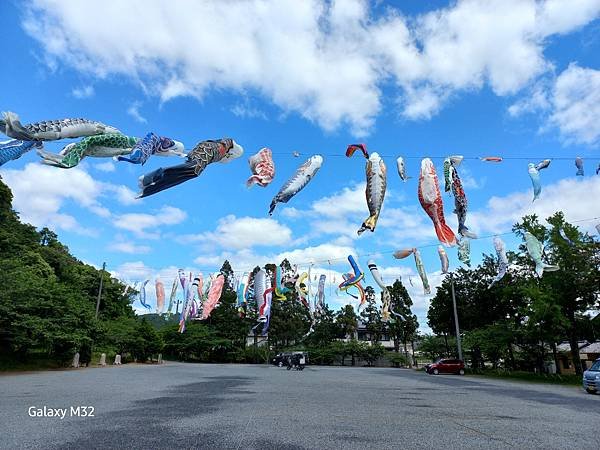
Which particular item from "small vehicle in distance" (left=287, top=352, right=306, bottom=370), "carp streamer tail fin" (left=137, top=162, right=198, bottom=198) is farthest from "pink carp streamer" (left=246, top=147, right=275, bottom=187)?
"small vehicle in distance" (left=287, top=352, right=306, bottom=370)

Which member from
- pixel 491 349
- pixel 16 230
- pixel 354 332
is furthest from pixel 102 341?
pixel 354 332

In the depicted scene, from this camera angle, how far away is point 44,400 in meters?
9.39

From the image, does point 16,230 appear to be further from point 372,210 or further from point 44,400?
point 372,210

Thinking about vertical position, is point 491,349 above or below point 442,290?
below

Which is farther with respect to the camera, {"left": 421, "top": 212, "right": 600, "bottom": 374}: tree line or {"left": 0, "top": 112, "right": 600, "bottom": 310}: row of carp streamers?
{"left": 421, "top": 212, "right": 600, "bottom": 374}: tree line

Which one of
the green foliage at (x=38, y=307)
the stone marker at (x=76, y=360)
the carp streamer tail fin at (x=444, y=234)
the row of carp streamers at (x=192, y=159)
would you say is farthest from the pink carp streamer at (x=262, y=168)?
the stone marker at (x=76, y=360)

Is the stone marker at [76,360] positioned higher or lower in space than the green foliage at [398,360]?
higher

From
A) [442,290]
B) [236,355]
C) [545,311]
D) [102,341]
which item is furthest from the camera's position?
[236,355]

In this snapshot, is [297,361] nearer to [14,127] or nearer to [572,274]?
[572,274]

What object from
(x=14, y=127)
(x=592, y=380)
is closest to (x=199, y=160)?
(x=14, y=127)

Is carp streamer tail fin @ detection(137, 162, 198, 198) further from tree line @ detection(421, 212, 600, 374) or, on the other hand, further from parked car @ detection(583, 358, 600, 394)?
tree line @ detection(421, 212, 600, 374)

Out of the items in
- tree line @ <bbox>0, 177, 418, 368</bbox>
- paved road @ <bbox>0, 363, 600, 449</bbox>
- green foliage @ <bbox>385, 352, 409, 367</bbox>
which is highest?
tree line @ <bbox>0, 177, 418, 368</bbox>

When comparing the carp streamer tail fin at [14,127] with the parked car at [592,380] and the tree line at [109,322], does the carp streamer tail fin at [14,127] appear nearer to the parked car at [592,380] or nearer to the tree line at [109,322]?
the tree line at [109,322]

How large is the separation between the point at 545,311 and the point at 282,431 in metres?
17.2
